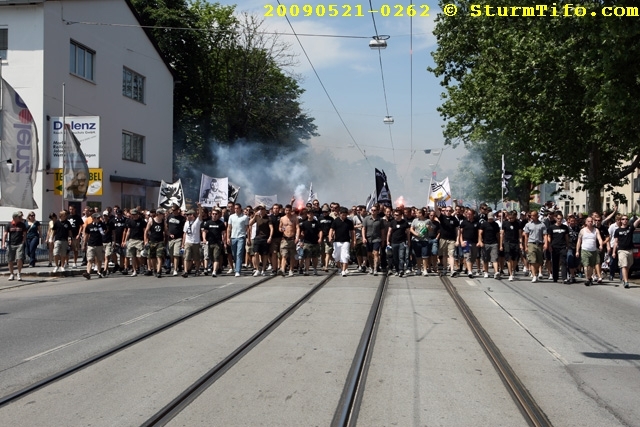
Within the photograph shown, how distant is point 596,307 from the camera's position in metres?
12.5

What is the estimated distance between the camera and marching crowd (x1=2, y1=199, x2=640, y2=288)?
677 inches

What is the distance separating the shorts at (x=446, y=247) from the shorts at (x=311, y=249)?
303cm

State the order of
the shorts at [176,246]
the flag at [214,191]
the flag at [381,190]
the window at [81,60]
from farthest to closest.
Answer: the window at [81,60]
the flag at [381,190]
the flag at [214,191]
the shorts at [176,246]

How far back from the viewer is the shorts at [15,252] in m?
16.5

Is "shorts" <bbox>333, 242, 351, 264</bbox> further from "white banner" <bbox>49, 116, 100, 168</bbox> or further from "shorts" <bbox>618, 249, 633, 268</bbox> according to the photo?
"white banner" <bbox>49, 116, 100, 168</bbox>

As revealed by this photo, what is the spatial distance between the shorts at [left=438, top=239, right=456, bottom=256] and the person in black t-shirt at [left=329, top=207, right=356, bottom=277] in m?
2.23

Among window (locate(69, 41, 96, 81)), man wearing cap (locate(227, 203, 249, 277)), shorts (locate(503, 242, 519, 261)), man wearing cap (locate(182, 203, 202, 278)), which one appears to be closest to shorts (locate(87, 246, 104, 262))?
man wearing cap (locate(182, 203, 202, 278))

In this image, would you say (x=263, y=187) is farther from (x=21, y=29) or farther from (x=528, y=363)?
(x=528, y=363)

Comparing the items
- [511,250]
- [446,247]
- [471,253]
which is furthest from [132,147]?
[511,250]

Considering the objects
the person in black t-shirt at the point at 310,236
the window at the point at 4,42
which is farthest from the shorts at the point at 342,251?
the window at the point at 4,42

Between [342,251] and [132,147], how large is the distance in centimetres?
1662

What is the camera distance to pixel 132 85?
32.0 m

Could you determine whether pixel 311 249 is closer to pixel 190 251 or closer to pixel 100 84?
pixel 190 251

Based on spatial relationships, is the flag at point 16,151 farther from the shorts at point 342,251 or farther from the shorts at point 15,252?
the shorts at point 342,251
